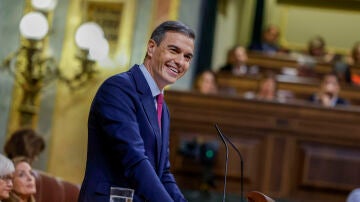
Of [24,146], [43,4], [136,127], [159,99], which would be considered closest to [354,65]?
[43,4]

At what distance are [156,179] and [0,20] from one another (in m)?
7.32

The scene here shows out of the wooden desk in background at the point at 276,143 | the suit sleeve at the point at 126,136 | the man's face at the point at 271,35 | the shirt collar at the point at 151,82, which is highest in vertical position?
the shirt collar at the point at 151,82

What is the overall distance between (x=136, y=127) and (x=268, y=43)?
10422mm

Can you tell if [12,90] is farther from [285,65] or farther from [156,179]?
[156,179]

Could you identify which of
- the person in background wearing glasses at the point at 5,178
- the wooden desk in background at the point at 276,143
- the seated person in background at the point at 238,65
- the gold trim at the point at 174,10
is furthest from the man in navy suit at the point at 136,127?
the seated person in background at the point at 238,65

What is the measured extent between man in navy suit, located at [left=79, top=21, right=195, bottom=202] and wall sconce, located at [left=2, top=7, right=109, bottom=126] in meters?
6.14

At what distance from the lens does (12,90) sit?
9.80 meters

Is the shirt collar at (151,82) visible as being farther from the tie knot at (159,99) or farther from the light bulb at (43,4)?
the light bulb at (43,4)

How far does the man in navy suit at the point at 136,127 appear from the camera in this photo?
9.37 feet

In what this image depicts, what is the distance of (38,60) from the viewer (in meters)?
9.48

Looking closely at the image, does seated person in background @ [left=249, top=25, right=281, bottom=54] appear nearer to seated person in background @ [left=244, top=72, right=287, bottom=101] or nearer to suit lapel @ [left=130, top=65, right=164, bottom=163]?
seated person in background @ [left=244, top=72, right=287, bottom=101]

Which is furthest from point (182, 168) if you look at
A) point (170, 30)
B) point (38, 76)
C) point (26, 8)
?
point (170, 30)

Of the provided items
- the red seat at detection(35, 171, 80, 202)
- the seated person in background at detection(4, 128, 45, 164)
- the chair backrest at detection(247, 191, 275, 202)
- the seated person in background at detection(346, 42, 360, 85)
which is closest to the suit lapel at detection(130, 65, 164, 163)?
the chair backrest at detection(247, 191, 275, 202)

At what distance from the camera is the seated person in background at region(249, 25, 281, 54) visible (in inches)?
507
